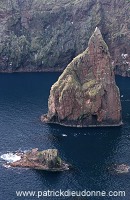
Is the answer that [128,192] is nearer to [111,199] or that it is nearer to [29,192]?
[111,199]

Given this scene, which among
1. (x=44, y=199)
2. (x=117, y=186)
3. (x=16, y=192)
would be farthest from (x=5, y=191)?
(x=117, y=186)

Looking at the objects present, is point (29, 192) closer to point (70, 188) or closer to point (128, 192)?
point (70, 188)

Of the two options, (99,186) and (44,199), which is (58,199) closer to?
(44,199)

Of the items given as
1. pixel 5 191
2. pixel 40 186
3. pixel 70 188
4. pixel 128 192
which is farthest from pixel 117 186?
pixel 5 191

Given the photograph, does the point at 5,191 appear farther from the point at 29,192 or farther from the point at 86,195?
the point at 86,195

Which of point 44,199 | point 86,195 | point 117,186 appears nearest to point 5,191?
point 44,199

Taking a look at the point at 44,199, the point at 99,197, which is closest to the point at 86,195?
the point at 99,197
